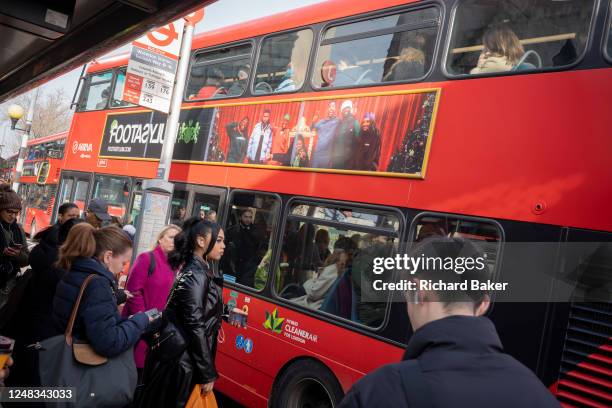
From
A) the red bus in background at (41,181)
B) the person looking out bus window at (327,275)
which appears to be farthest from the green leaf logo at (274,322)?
the red bus in background at (41,181)

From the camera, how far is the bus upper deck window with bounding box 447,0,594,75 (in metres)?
3.85

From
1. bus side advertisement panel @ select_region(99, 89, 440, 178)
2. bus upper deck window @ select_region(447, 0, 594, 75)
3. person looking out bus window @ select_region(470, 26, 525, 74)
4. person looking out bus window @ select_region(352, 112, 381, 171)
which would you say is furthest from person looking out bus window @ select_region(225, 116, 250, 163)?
person looking out bus window @ select_region(470, 26, 525, 74)

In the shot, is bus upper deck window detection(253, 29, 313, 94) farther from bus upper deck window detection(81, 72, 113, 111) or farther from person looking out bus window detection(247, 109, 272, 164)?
bus upper deck window detection(81, 72, 113, 111)

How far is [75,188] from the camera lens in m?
10.4

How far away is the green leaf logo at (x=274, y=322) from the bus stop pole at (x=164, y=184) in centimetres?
247

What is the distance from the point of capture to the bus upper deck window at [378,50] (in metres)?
4.71

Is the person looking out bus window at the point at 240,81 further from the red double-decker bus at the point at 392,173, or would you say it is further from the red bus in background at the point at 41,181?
the red bus in background at the point at 41,181

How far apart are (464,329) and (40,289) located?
2667mm

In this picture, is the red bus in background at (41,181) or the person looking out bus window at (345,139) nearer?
the person looking out bus window at (345,139)

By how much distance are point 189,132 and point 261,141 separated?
1942 mm

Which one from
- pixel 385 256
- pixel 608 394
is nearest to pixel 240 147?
pixel 385 256

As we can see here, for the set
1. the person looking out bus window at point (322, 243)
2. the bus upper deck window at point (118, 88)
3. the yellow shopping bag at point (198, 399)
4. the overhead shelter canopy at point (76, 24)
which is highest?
the bus upper deck window at point (118, 88)

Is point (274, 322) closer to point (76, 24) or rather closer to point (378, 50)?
point (378, 50)

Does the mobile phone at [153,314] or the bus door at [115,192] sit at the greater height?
the bus door at [115,192]
